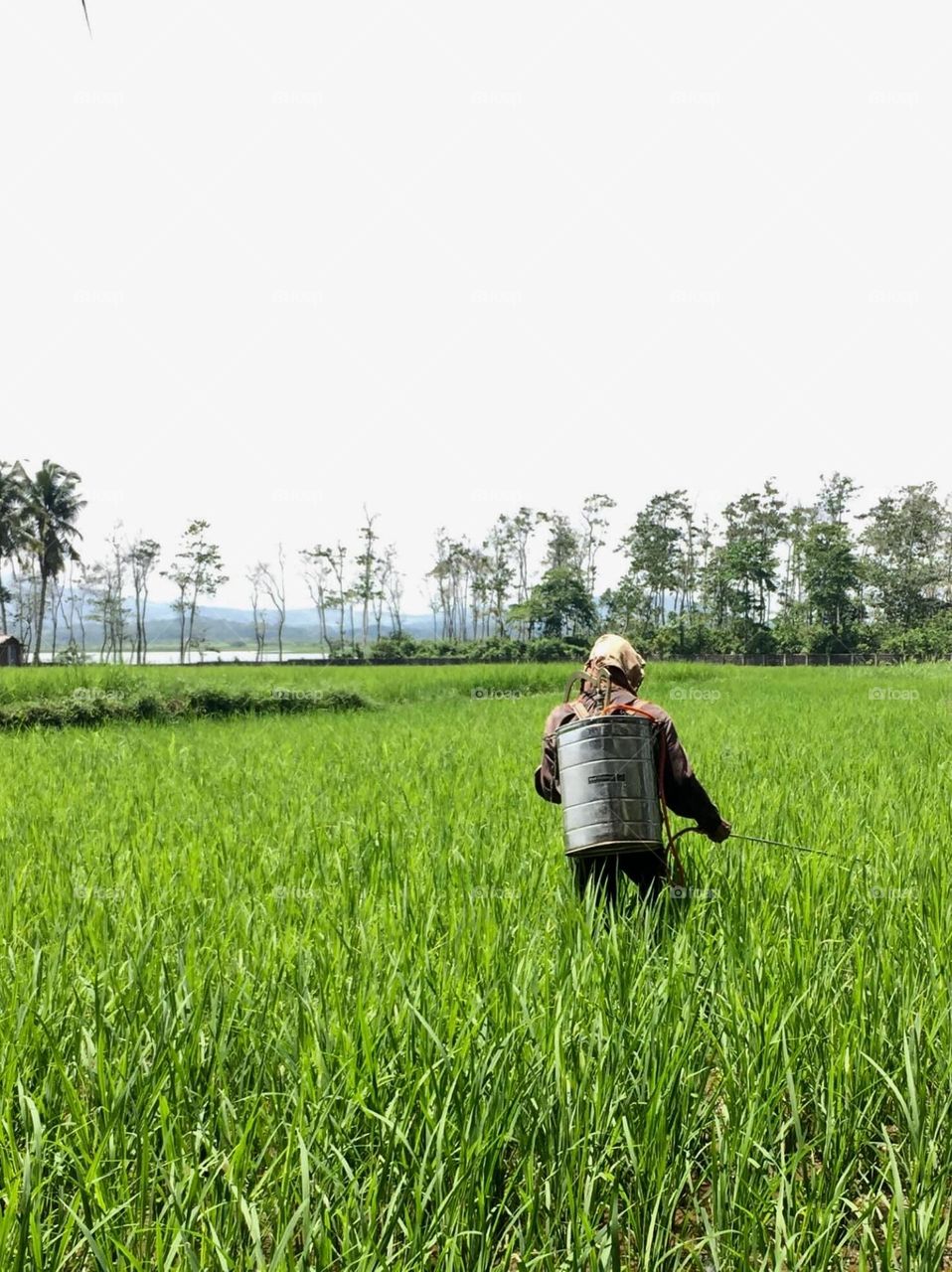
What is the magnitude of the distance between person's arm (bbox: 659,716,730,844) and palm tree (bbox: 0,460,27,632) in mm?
42246

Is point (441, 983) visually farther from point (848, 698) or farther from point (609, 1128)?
point (848, 698)

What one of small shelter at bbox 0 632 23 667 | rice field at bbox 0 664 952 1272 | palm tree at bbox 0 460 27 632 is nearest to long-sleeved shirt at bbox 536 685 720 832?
rice field at bbox 0 664 952 1272

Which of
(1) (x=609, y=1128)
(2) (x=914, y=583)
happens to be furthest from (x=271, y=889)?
(2) (x=914, y=583)

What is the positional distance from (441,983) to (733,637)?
44107mm

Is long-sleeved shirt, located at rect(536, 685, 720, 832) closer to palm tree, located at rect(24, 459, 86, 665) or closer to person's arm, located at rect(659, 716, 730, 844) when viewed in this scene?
person's arm, located at rect(659, 716, 730, 844)

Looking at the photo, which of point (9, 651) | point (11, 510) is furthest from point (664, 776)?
point (11, 510)

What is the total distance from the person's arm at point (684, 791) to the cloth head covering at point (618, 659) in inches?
7.6

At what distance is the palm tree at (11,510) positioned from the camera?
3781 cm

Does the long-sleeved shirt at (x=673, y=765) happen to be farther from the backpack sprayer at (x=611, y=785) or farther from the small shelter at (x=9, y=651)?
the small shelter at (x=9, y=651)

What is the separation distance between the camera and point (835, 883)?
2.91 meters

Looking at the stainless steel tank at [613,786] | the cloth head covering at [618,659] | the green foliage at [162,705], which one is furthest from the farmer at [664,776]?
the green foliage at [162,705]

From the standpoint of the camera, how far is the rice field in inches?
53.5

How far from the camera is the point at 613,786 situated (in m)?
2.37

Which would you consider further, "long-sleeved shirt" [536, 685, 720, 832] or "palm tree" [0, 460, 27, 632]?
"palm tree" [0, 460, 27, 632]
